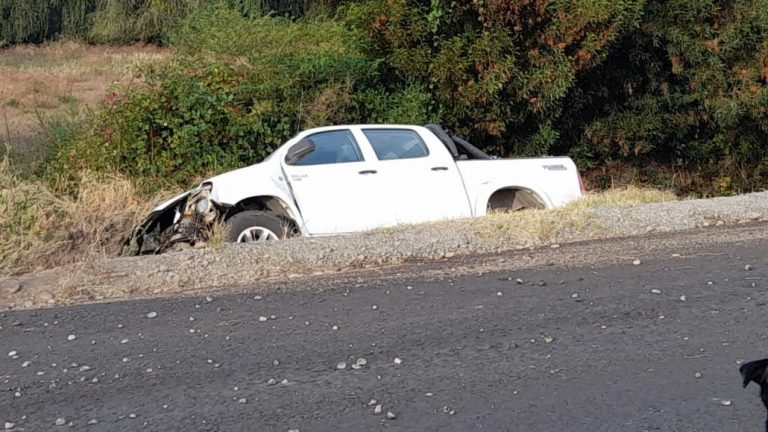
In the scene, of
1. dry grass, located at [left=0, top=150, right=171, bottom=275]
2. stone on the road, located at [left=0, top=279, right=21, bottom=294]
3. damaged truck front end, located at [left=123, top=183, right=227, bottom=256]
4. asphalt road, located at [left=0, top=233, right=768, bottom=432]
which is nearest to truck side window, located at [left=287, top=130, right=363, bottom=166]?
damaged truck front end, located at [left=123, top=183, right=227, bottom=256]


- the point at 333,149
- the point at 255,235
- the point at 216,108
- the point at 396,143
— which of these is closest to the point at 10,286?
the point at 255,235

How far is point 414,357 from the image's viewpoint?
6.71 meters

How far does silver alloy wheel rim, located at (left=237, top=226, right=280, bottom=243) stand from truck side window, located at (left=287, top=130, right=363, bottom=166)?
1023mm

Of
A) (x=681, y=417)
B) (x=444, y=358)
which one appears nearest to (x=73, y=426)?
(x=444, y=358)

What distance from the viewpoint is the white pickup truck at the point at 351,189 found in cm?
1143

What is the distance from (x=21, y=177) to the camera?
14703 mm

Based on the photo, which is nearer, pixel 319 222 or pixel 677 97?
pixel 319 222

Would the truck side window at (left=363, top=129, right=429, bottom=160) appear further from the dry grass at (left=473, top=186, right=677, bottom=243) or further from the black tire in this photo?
the black tire

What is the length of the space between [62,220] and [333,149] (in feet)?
10.9

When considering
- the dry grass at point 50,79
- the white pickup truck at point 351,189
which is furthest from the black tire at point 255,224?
the dry grass at point 50,79

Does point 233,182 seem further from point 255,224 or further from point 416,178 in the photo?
point 416,178

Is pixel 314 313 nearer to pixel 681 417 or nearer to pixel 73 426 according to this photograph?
pixel 73 426

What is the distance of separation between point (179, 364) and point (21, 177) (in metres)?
9.14

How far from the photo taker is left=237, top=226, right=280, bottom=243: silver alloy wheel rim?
36.6 feet
